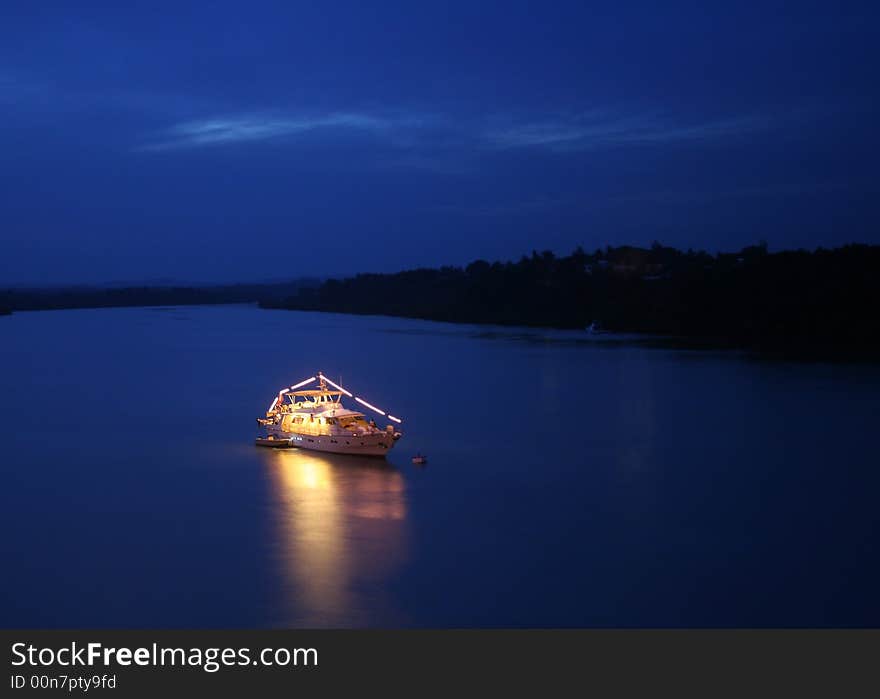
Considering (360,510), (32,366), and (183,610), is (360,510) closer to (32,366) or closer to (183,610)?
(183,610)

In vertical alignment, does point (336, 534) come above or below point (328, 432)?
below

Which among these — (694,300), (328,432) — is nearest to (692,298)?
(694,300)

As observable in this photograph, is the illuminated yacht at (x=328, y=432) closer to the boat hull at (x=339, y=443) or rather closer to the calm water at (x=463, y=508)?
the boat hull at (x=339, y=443)

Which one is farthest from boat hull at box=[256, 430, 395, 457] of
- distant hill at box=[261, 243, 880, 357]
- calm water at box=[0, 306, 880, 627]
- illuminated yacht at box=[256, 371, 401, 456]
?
distant hill at box=[261, 243, 880, 357]

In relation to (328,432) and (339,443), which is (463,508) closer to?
(339,443)

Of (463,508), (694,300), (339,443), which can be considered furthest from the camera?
(694,300)

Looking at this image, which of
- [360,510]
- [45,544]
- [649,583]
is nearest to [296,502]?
[360,510]

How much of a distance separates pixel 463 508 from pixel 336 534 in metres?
0.92

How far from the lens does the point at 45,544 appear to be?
5250 millimetres

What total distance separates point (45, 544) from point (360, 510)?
1805 millimetres

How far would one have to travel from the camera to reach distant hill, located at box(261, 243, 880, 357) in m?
17.5

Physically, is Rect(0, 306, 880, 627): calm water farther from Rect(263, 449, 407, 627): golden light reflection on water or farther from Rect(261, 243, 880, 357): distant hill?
Rect(261, 243, 880, 357): distant hill

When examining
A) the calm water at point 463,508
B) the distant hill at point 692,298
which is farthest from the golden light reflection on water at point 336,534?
the distant hill at point 692,298

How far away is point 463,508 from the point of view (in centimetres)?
593
